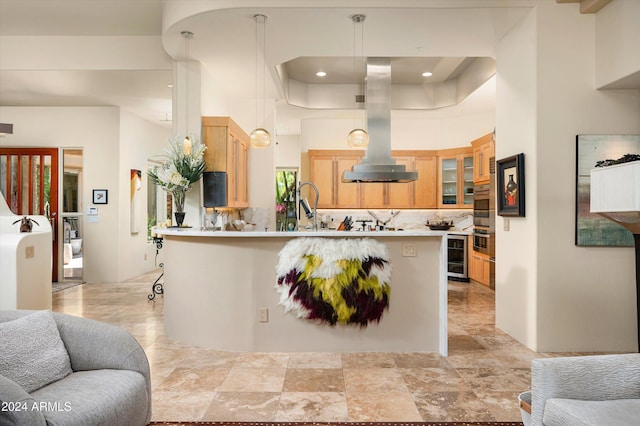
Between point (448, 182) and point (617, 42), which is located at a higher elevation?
point (617, 42)

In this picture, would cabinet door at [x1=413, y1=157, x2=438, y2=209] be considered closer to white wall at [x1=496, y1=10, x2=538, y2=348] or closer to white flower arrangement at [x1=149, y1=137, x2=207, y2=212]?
white wall at [x1=496, y1=10, x2=538, y2=348]

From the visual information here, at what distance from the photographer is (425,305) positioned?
12.5 ft

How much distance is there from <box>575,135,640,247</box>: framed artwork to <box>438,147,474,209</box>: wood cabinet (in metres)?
4.12

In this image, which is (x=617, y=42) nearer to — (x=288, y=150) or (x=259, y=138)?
(x=259, y=138)

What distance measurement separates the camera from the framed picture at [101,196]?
7.68 m

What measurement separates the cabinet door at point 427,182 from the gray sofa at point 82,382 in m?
6.77

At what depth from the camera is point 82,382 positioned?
1986 mm

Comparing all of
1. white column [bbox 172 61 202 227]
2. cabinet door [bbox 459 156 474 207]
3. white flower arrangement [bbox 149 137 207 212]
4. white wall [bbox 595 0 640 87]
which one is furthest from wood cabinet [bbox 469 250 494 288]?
white flower arrangement [bbox 149 137 207 212]

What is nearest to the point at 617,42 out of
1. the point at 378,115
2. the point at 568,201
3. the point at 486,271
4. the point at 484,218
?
the point at 568,201

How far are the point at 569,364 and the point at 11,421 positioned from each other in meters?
2.08

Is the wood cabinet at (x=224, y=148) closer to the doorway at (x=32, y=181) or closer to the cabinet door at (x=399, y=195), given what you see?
the cabinet door at (x=399, y=195)

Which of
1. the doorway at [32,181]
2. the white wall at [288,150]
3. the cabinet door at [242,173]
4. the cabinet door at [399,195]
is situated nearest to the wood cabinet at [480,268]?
the cabinet door at [399,195]

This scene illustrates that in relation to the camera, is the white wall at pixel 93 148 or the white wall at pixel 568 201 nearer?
the white wall at pixel 568 201

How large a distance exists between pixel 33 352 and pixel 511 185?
3841 millimetres
